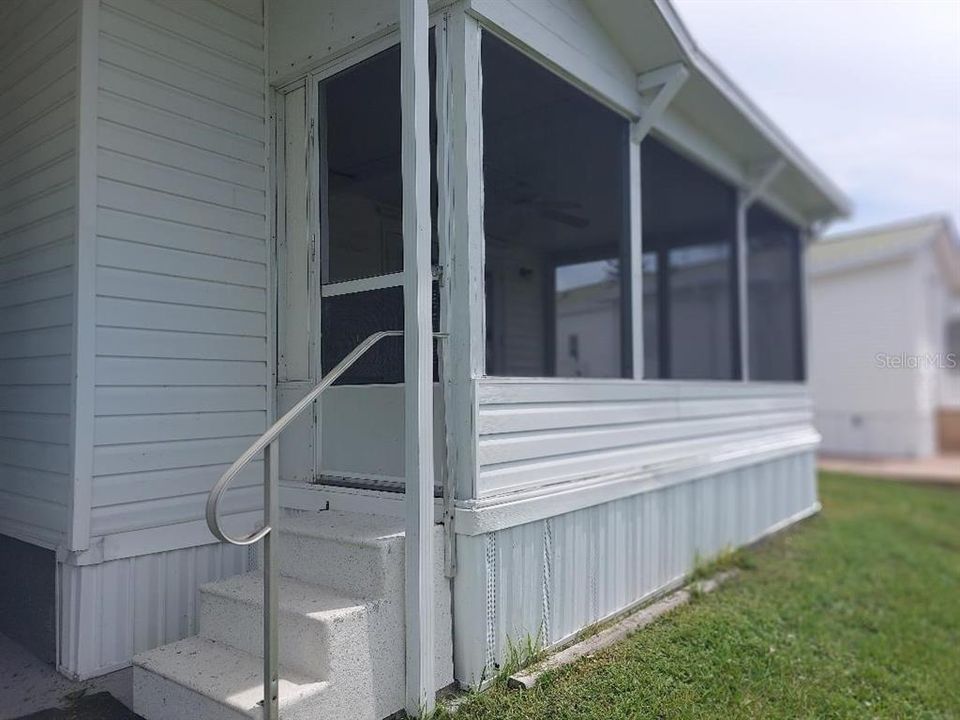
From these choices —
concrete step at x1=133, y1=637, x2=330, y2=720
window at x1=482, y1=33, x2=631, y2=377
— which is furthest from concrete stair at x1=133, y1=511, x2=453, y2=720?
window at x1=482, y1=33, x2=631, y2=377

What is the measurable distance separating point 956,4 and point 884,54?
1060 mm

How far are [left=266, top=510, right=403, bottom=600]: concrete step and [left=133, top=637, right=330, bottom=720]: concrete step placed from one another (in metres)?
0.35

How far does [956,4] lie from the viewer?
3.65 metres

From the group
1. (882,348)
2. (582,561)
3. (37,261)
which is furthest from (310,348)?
(882,348)

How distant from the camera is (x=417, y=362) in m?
2.41

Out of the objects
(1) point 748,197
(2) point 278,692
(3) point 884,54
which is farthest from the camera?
(1) point 748,197

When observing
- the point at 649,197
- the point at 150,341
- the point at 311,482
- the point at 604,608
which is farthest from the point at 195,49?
the point at 604,608

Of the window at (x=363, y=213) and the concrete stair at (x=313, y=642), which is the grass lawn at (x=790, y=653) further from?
the window at (x=363, y=213)

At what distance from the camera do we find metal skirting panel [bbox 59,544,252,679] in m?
2.65

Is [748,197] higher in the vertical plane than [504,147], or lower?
higher

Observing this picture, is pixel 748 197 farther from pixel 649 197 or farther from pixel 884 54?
pixel 649 197

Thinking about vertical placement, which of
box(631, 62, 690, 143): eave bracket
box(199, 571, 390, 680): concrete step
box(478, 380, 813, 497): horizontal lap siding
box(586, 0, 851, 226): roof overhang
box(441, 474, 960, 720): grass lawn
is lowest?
box(441, 474, 960, 720): grass lawn

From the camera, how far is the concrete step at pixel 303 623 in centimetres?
220

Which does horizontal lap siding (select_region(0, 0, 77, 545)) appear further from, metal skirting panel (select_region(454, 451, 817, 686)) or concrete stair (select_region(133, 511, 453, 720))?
metal skirting panel (select_region(454, 451, 817, 686))
